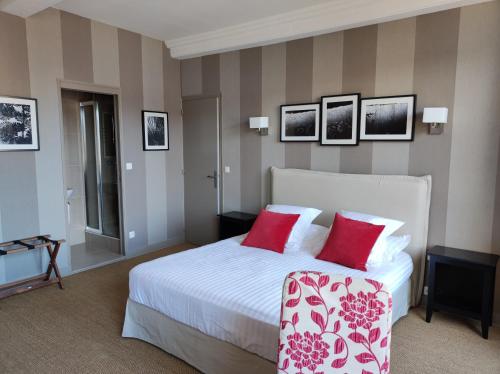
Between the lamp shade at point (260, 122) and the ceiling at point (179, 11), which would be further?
the lamp shade at point (260, 122)

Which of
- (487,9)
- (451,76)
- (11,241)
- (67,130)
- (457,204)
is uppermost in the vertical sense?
(487,9)

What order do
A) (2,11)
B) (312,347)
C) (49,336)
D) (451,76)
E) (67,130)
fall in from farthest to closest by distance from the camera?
(67,130), (2,11), (451,76), (49,336), (312,347)

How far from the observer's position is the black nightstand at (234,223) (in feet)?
14.5

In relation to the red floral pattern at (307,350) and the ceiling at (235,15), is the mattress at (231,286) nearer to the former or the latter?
the red floral pattern at (307,350)

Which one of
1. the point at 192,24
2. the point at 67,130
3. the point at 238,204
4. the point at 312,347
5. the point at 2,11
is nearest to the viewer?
the point at 312,347

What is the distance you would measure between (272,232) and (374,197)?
1049 mm

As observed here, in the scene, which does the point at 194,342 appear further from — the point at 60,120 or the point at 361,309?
the point at 60,120

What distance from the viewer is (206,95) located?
499 cm

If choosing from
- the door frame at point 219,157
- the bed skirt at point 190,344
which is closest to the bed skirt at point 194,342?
the bed skirt at point 190,344

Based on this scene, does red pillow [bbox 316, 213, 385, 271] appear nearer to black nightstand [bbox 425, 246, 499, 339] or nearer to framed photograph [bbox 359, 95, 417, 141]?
black nightstand [bbox 425, 246, 499, 339]

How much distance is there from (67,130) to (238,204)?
275 centimetres

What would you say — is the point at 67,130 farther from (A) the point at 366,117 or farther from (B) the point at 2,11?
(A) the point at 366,117

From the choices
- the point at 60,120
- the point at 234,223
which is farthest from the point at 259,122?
the point at 60,120

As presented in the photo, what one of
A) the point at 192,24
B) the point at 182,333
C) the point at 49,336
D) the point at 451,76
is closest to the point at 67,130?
the point at 192,24
